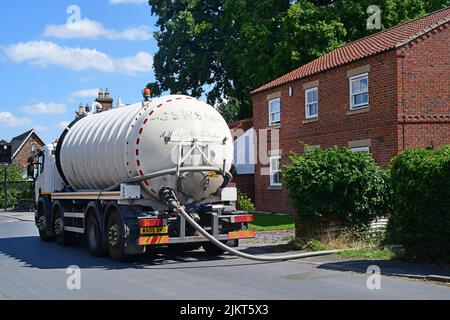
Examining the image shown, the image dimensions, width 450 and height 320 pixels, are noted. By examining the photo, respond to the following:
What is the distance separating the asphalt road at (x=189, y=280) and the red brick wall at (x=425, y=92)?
8.99 metres

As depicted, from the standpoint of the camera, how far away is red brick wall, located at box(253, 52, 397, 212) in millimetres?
20328

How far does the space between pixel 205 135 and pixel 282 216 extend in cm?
1180

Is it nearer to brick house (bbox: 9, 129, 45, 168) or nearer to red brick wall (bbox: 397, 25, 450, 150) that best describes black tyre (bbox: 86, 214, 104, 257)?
red brick wall (bbox: 397, 25, 450, 150)

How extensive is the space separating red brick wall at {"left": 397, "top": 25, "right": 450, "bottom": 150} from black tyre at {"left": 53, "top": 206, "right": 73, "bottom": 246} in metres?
10.8

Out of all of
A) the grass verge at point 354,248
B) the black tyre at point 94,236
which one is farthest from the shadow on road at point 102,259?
the grass verge at point 354,248

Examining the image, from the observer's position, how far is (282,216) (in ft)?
80.9

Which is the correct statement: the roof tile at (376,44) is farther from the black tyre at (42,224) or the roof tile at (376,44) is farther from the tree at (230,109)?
the tree at (230,109)

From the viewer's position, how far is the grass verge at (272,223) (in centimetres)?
1973

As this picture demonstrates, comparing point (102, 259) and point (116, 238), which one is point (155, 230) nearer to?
point (116, 238)

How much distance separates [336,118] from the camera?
23.0m

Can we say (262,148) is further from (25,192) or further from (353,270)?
(25,192)

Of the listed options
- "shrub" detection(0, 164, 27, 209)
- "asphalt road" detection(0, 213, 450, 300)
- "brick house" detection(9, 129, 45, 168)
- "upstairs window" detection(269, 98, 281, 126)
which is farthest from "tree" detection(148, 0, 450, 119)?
"brick house" detection(9, 129, 45, 168)

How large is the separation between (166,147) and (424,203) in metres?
5.37
